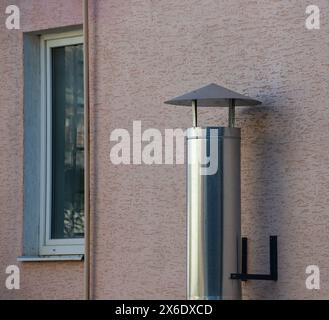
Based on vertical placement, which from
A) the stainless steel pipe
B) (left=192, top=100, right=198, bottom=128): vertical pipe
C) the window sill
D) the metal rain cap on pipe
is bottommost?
the window sill

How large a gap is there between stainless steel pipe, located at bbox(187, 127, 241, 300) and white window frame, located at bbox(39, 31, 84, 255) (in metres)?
1.82

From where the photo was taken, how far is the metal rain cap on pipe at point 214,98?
7633 mm

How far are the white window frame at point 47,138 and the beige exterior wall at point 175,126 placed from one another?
19cm

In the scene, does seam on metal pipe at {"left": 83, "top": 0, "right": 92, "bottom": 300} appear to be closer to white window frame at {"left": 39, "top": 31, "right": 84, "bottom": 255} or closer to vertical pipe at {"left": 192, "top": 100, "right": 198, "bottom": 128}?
white window frame at {"left": 39, "top": 31, "right": 84, "bottom": 255}

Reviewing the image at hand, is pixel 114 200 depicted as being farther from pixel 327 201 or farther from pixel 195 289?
pixel 327 201

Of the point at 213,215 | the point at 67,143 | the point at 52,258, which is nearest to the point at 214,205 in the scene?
the point at 213,215

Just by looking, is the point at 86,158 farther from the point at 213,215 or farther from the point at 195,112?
the point at 213,215

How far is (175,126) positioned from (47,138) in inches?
59.7

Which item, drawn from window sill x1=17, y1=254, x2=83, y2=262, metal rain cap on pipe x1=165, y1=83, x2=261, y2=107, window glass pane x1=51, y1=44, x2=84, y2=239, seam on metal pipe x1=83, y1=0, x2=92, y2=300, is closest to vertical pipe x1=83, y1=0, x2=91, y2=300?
seam on metal pipe x1=83, y1=0, x2=92, y2=300

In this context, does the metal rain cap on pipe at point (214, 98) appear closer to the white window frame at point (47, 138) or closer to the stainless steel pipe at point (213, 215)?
the stainless steel pipe at point (213, 215)

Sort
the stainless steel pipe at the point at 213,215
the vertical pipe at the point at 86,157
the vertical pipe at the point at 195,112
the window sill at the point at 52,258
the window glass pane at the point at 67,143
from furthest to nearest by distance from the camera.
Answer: the window glass pane at the point at 67,143 → the window sill at the point at 52,258 → the vertical pipe at the point at 86,157 → the vertical pipe at the point at 195,112 → the stainless steel pipe at the point at 213,215

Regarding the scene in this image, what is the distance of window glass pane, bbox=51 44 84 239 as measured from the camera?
9.24 m

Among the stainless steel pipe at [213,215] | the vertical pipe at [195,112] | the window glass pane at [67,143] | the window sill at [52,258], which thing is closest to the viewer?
the stainless steel pipe at [213,215]

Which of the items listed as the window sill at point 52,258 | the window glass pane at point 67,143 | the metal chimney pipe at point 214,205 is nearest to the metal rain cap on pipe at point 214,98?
the metal chimney pipe at point 214,205
